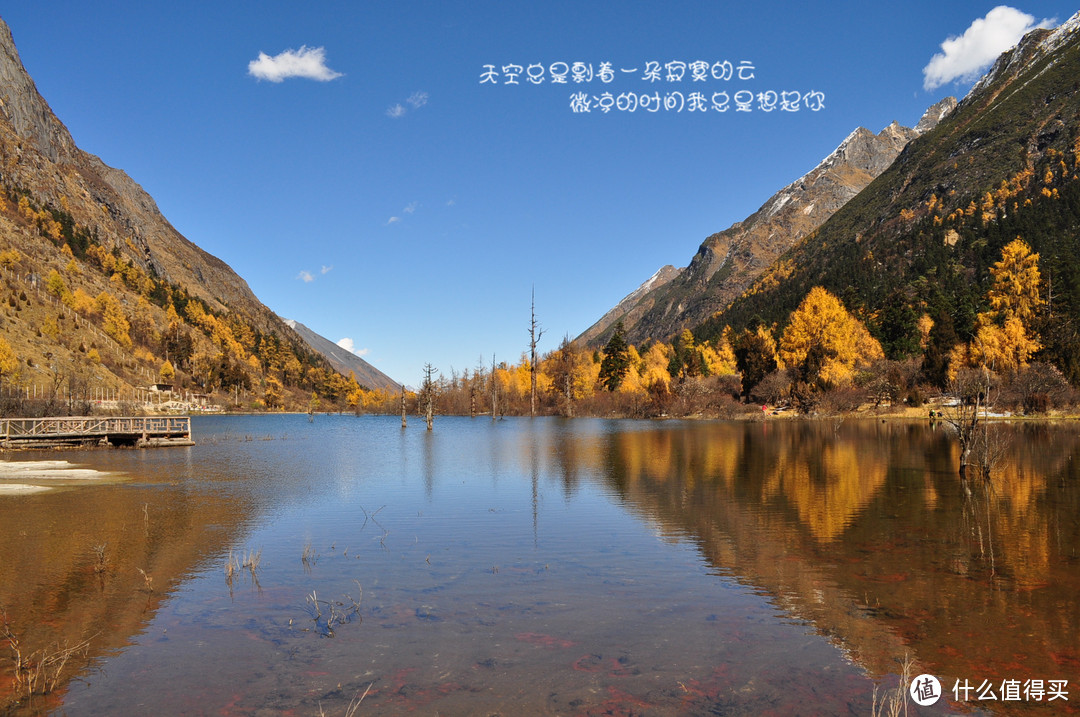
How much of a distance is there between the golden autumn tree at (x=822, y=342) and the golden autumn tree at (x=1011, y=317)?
49.4 feet

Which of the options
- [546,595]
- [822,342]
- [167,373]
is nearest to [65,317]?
[167,373]

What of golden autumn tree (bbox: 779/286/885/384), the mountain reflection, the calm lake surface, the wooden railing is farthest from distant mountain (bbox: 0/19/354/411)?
golden autumn tree (bbox: 779/286/885/384)

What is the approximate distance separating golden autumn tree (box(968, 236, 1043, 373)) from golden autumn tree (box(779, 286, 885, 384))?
15.1 m

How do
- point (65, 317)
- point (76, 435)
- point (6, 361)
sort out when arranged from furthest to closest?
point (65, 317), point (6, 361), point (76, 435)

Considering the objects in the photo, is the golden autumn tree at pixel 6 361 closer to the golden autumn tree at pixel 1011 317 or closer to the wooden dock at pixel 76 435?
the wooden dock at pixel 76 435

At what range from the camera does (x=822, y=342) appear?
88.3 meters

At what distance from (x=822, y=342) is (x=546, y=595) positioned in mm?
84869

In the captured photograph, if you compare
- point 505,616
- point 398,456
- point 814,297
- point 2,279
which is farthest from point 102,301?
point 505,616

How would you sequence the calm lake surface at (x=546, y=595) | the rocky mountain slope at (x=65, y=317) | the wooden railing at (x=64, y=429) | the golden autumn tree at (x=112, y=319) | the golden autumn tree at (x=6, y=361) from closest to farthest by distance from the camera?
the calm lake surface at (x=546, y=595) < the wooden railing at (x=64, y=429) < the golden autumn tree at (x=6, y=361) < the rocky mountain slope at (x=65, y=317) < the golden autumn tree at (x=112, y=319)

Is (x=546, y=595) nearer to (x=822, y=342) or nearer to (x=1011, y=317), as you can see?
(x=1011, y=317)

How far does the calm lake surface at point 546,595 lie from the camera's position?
28.5 feet

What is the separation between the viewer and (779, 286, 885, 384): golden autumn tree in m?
87.4

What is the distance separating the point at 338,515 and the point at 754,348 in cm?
8914

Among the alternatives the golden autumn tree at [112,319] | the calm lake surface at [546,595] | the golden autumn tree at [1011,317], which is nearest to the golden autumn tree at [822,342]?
the golden autumn tree at [1011,317]
